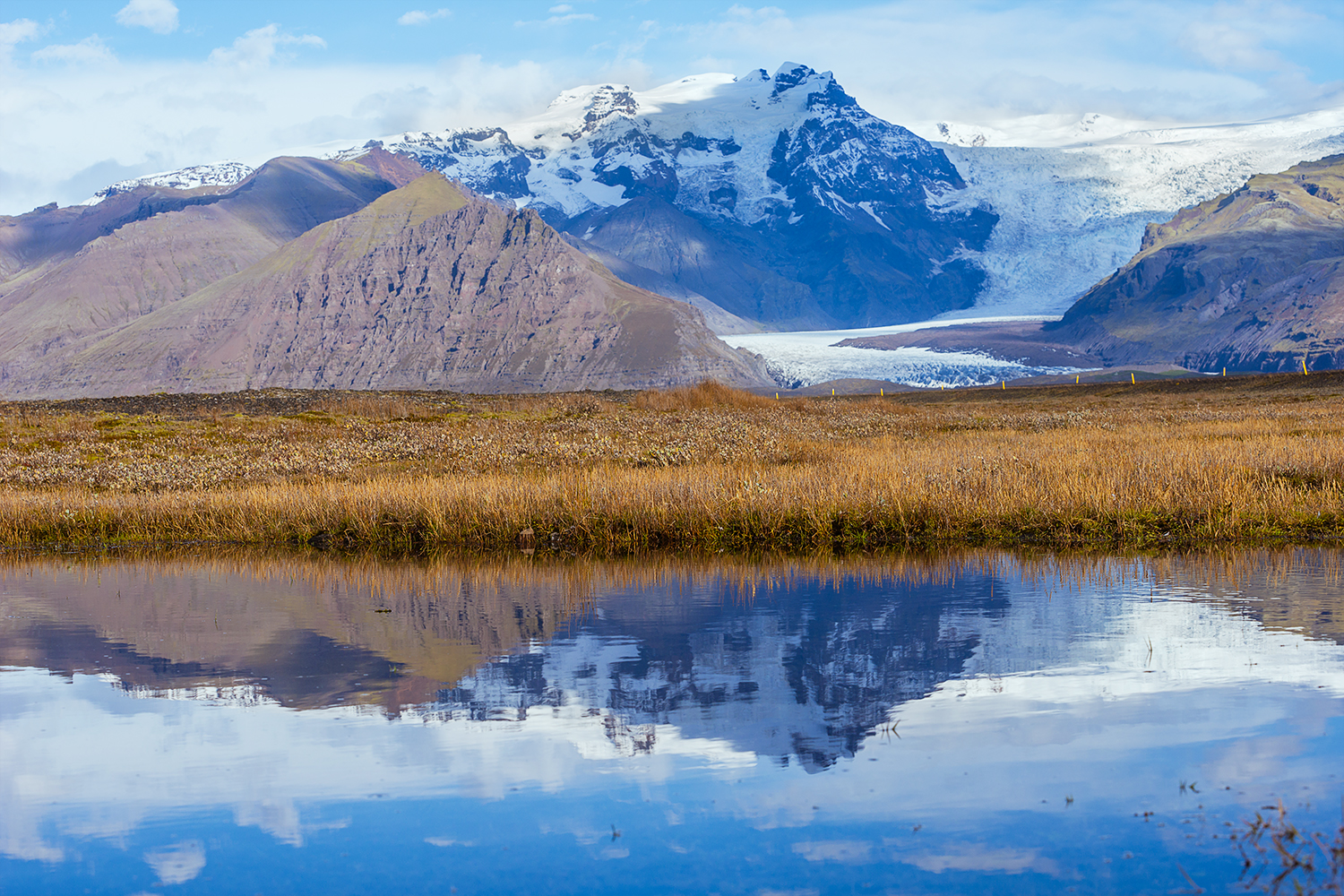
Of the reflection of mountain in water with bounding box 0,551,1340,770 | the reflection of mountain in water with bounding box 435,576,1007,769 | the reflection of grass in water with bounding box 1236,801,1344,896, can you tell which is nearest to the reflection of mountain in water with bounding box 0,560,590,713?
the reflection of mountain in water with bounding box 0,551,1340,770

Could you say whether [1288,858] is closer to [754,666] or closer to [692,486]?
[754,666]

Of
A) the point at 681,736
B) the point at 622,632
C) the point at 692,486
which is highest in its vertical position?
the point at 692,486

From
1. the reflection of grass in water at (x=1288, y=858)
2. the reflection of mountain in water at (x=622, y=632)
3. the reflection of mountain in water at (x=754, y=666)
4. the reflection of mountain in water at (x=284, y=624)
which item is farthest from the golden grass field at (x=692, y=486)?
the reflection of grass in water at (x=1288, y=858)

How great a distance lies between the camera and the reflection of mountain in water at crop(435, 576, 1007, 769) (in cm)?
1084

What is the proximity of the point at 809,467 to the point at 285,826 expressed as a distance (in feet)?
65.8

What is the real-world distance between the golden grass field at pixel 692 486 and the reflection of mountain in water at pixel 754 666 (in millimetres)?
4731

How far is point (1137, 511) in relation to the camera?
2189 cm

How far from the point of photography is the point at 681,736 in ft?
34.6

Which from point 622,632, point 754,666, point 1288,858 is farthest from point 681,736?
point 1288,858

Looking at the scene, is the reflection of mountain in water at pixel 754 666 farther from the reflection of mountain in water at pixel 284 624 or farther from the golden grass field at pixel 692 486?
the golden grass field at pixel 692 486

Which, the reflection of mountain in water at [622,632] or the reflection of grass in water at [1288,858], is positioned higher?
the reflection of grass in water at [1288,858]

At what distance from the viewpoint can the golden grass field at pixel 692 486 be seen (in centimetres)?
2195

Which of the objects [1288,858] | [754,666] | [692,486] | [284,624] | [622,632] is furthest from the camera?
[692,486]

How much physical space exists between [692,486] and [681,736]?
13293 millimetres
